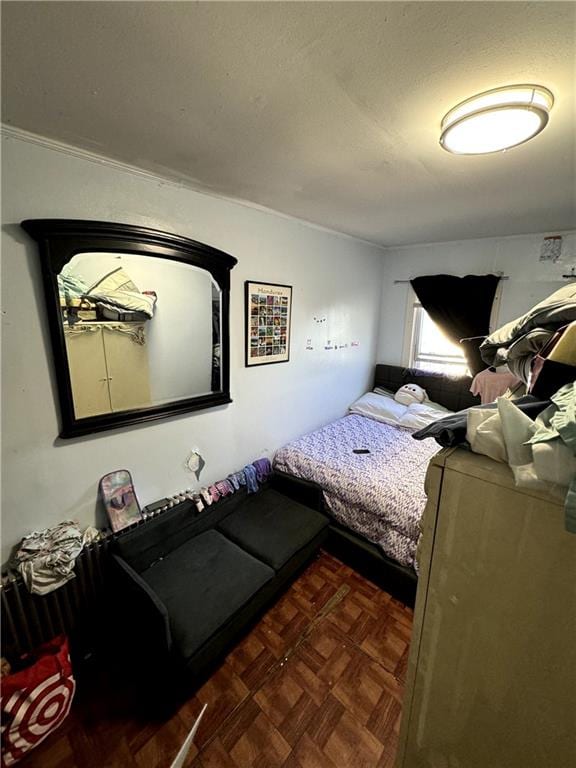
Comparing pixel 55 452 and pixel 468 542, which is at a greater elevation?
pixel 468 542

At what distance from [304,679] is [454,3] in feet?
8.61

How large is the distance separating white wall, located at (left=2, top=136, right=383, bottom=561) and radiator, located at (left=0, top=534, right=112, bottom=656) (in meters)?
0.19

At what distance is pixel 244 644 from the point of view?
174 cm

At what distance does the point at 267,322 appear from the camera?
8.18ft

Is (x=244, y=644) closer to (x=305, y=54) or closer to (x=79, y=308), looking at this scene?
(x=79, y=308)

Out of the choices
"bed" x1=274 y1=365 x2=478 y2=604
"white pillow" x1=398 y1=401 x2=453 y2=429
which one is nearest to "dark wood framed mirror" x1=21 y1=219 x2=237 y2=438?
"bed" x1=274 y1=365 x2=478 y2=604

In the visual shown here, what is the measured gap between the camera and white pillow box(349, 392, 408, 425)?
3.51 m

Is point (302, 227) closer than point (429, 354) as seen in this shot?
Yes

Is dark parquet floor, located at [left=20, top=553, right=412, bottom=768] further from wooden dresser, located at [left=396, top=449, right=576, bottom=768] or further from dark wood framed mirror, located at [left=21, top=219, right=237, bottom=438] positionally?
dark wood framed mirror, located at [left=21, top=219, right=237, bottom=438]

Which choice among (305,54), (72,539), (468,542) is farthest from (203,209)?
(468,542)

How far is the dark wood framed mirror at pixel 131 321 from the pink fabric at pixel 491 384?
2371mm

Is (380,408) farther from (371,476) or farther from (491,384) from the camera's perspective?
(371,476)

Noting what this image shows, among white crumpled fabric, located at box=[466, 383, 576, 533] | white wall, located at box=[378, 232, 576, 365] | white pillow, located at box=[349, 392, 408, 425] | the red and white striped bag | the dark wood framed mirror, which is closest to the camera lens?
white crumpled fabric, located at box=[466, 383, 576, 533]

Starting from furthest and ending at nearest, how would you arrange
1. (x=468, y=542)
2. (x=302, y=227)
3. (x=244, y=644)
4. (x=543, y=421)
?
(x=302, y=227) < (x=244, y=644) < (x=468, y=542) < (x=543, y=421)
